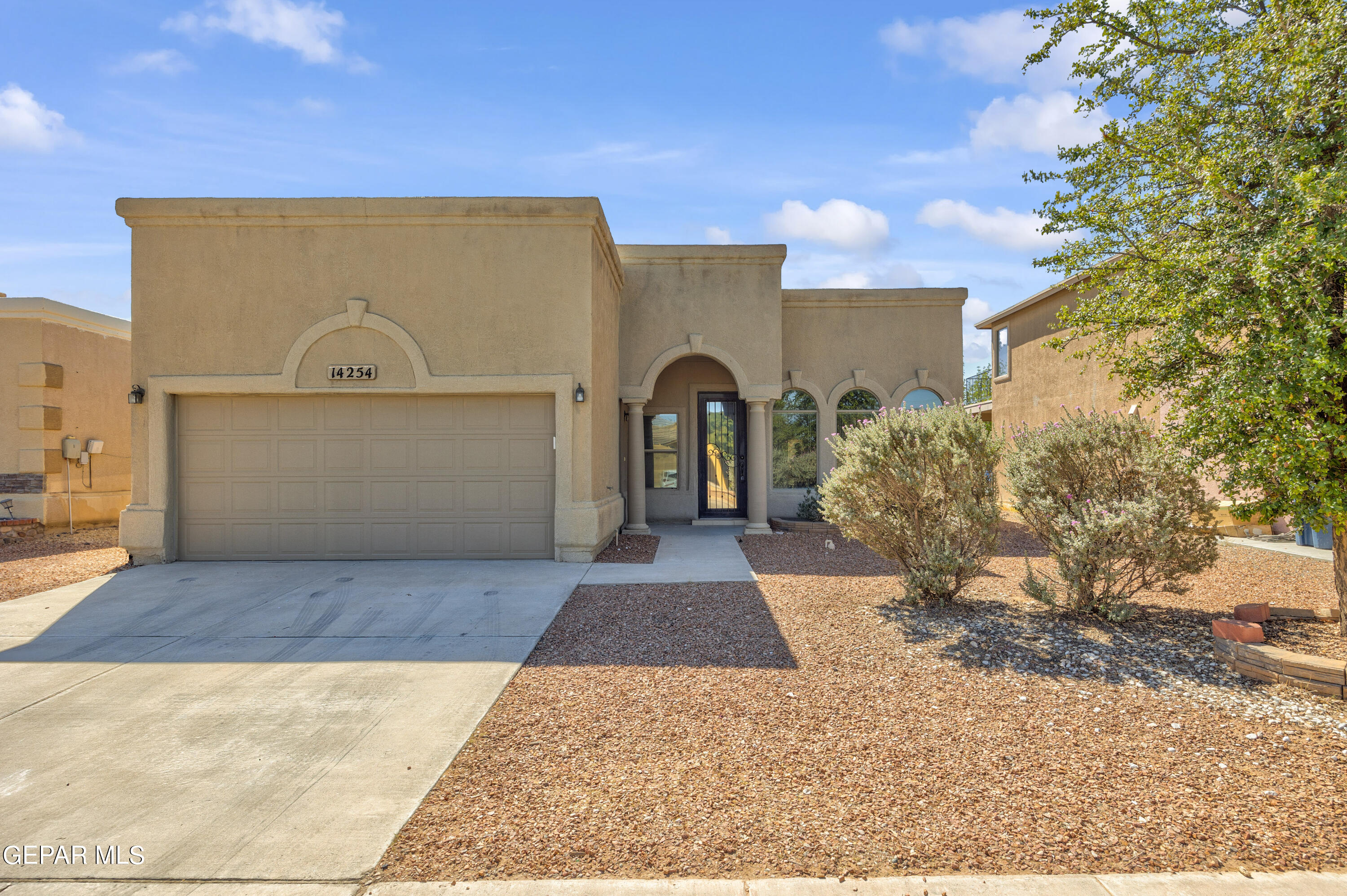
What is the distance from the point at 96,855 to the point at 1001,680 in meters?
4.94

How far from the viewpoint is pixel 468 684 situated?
4.88 meters

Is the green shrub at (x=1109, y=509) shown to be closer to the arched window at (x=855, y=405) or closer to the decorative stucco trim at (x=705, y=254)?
the decorative stucco trim at (x=705, y=254)

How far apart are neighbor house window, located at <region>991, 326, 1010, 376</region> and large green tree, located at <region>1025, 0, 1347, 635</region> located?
45.3 feet

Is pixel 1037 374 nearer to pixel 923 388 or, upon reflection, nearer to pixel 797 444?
pixel 923 388

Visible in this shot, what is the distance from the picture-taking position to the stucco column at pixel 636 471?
1258 centimetres

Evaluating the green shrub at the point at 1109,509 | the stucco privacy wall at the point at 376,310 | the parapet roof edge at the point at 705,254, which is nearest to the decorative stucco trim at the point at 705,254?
the parapet roof edge at the point at 705,254

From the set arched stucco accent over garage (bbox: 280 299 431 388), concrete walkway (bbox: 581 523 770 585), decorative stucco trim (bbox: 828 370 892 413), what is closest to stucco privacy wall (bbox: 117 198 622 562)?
arched stucco accent over garage (bbox: 280 299 431 388)

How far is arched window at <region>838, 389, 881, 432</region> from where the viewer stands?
46.3 feet

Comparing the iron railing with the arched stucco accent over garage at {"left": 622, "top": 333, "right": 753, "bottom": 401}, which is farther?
the iron railing

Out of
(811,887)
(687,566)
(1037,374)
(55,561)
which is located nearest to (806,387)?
(687,566)

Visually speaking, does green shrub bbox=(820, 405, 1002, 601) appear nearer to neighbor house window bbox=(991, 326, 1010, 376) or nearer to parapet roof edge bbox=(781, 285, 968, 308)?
parapet roof edge bbox=(781, 285, 968, 308)

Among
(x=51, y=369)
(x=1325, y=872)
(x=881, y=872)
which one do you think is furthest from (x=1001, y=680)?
(x=51, y=369)

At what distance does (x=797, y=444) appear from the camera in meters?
14.1

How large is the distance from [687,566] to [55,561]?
349 inches
